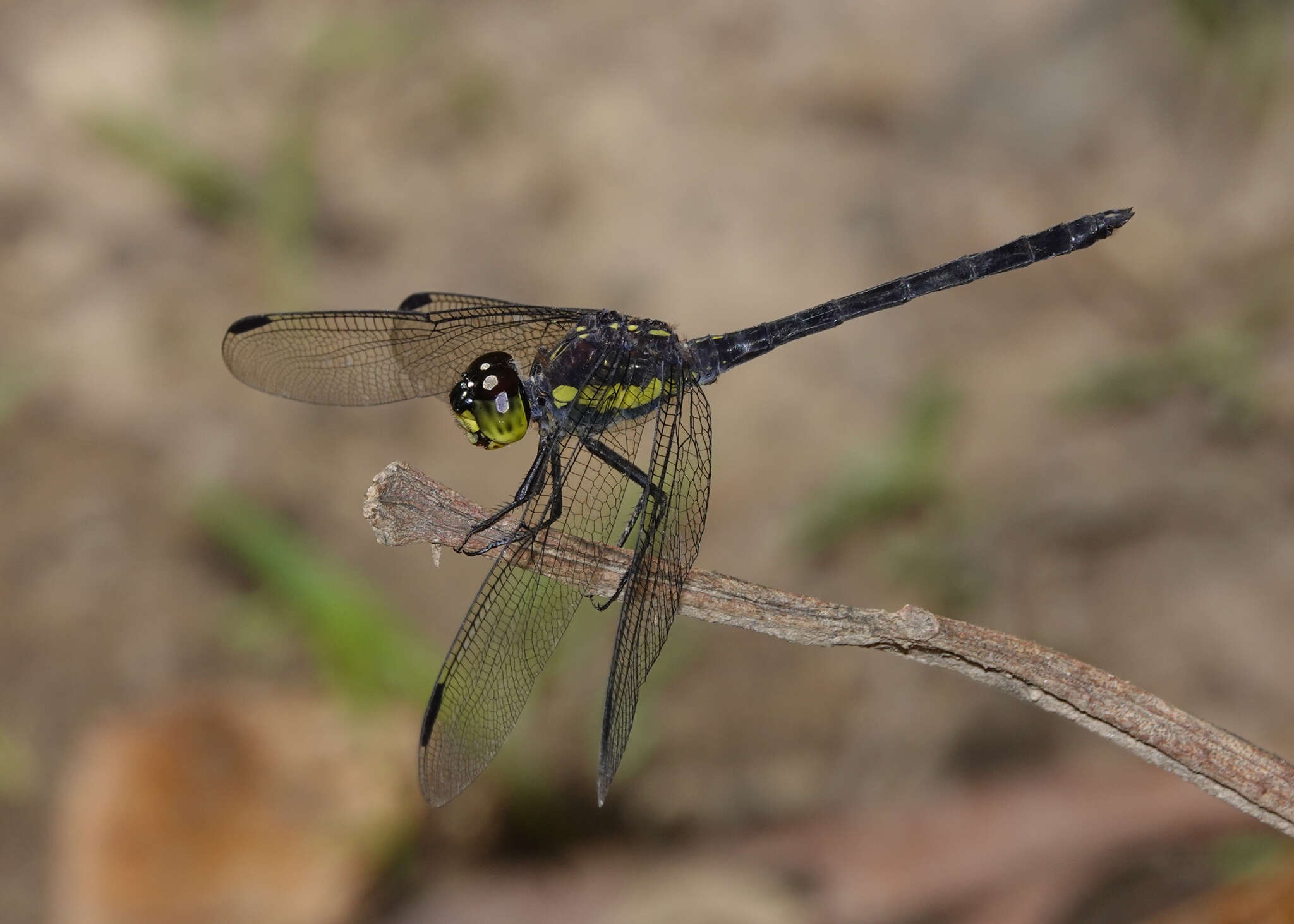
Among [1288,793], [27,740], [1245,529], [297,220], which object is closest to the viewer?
[1288,793]

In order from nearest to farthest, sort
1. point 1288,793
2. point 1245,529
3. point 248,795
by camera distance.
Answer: point 1288,793
point 248,795
point 1245,529

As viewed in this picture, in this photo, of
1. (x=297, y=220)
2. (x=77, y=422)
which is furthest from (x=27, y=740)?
(x=297, y=220)

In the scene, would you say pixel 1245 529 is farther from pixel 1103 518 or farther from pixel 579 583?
pixel 579 583

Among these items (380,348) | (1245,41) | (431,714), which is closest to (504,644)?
(431,714)

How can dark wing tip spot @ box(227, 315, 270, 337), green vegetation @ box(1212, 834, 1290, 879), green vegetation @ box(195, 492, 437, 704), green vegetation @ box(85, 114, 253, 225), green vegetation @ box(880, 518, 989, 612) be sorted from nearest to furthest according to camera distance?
dark wing tip spot @ box(227, 315, 270, 337), green vegetation @ box(1212, 834, 1290, 879), green vegetation @ box(195, 492, 437, 704), green vegetation @ box(880, 518, 989, 612), green vegetation @ box(85, 114, 253, 225)

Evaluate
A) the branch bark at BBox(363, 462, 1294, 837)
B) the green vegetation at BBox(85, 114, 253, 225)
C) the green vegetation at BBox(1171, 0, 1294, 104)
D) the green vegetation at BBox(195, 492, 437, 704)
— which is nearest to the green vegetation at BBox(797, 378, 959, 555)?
the green vegetation at BBox(195, 492, 437, 704)

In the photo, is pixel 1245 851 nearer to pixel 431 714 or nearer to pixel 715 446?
pixel 715 446

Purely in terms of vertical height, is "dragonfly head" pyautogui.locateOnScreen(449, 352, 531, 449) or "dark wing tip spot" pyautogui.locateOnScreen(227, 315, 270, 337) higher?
"dark wing tip spot" pyautogui.locateOnScreen(227, 315, 270, 337)

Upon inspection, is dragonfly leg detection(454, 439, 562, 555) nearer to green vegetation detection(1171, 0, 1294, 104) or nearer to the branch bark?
the branch bark
